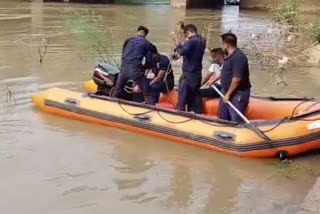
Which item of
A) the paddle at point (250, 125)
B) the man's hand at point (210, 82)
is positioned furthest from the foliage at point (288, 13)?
the paddle at point (250, 125)

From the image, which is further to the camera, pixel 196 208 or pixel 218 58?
pixel 218 58

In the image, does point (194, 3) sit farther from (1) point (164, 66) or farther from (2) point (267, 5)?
(1) point (164, 66)

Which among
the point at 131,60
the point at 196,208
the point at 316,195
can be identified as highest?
the point at 131,60

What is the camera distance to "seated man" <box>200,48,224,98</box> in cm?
857

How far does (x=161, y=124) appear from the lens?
8383 mm

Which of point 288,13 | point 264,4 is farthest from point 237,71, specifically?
point 264,4

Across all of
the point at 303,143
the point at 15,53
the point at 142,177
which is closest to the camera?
the point at 142,177

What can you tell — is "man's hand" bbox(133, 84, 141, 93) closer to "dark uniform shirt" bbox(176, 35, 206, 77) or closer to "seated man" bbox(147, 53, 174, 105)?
"seated man" bbox(147, 53, 174, 105)

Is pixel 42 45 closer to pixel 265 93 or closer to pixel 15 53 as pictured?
pixel 15 53

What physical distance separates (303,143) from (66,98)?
12.0 feet

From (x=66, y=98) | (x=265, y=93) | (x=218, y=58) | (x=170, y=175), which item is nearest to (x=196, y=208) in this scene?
(x=170, y=175)

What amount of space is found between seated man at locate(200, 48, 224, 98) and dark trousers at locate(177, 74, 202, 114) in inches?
6.5

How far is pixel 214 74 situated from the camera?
866 cm

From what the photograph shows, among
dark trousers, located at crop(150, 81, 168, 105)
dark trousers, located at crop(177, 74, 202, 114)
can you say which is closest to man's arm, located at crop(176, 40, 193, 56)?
dark trousers, located at crop(177, 74, 202, 114)
